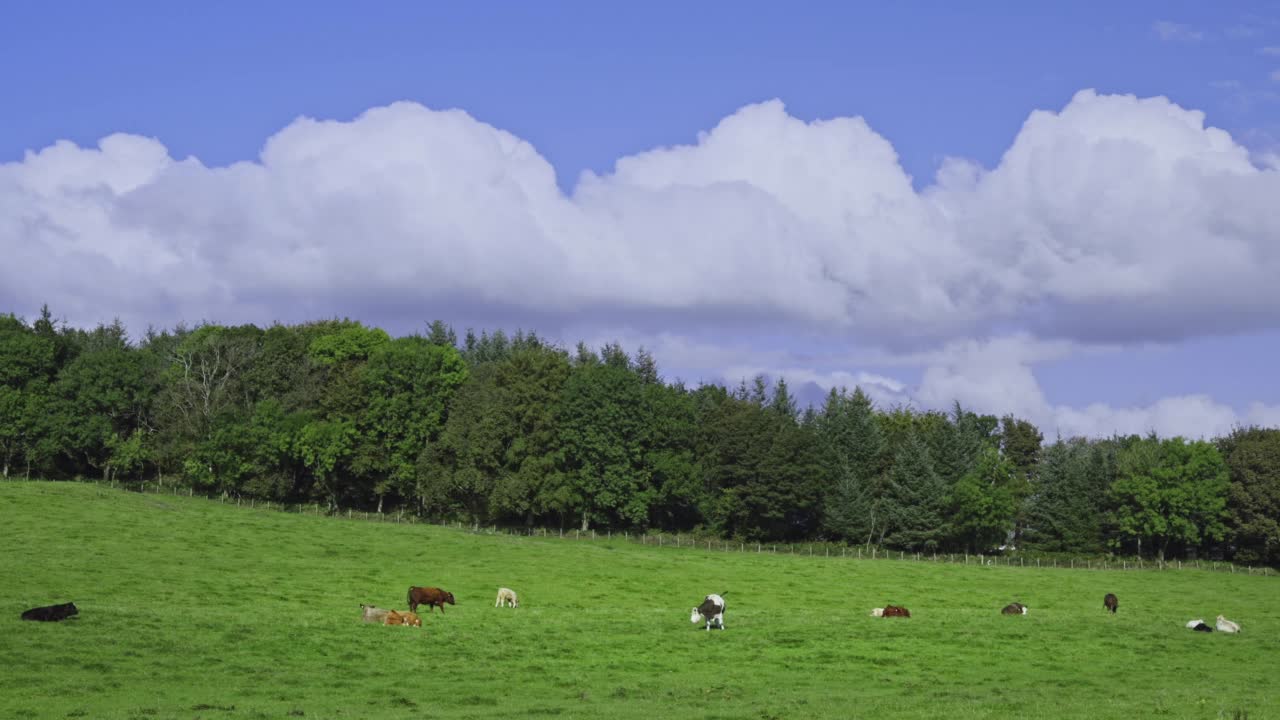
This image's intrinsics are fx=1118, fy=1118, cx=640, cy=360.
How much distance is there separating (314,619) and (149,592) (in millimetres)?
14067

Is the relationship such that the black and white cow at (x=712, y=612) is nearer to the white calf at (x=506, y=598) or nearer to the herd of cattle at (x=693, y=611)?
the herd of cattle at (x=693, y=611)

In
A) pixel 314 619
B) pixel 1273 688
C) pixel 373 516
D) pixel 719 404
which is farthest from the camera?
pixel 719 404

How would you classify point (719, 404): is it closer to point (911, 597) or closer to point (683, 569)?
point (683, 569)

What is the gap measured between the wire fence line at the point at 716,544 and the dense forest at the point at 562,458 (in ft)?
6.76

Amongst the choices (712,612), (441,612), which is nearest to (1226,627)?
(712,612)

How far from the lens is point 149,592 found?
166 feet

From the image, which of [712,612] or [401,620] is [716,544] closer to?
[712,612]

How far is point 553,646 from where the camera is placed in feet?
124

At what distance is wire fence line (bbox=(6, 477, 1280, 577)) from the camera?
327 feet

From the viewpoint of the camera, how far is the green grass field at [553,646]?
28859 mm

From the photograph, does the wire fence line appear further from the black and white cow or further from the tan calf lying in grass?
the tan calf lying in grass

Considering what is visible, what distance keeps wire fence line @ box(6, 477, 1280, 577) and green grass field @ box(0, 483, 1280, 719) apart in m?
28.1

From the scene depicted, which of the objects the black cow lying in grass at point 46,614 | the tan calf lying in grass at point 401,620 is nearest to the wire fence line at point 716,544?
the tan calf lying in grass at point 401,620

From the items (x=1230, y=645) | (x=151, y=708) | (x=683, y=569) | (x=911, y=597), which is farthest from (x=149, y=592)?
(x=1230, y=645)
